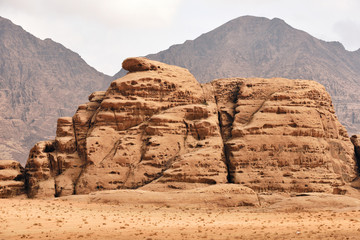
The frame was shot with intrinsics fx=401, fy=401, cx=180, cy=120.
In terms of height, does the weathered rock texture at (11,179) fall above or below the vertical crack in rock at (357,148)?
below

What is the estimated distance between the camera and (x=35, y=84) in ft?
397

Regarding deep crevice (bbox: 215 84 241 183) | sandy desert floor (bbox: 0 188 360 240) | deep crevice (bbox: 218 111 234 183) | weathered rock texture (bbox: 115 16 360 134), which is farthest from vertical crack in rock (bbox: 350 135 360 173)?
weathered rock texture (bbox: 115 16 360 134)

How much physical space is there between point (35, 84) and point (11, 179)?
3502 inches

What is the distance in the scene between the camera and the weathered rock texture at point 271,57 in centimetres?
10906

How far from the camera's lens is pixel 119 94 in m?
39.8

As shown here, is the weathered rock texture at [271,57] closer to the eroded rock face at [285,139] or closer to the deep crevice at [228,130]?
the deep crevice at [228,130]

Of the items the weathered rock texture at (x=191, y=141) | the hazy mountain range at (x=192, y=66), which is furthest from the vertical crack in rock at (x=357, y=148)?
the hazy mountain range at (x=192, y=66)

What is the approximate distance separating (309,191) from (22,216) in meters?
22.6

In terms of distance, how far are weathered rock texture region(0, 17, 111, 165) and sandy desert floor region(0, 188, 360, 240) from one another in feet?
272

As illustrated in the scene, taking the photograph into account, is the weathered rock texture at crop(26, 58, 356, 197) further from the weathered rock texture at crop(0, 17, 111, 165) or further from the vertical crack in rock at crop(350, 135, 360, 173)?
the weathered rock texture at crop(0, 17, 111, 165)

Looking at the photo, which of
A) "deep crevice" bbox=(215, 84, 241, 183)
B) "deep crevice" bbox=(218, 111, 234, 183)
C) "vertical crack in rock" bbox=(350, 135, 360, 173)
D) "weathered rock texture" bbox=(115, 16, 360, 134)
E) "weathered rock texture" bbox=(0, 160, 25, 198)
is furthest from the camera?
"weathered rock texture" bbox=(115, 16, 360, 134)

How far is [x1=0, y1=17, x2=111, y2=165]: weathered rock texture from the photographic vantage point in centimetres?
11025

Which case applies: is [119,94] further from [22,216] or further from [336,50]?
[336,50]

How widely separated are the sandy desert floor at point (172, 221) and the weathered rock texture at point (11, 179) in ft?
29.4
